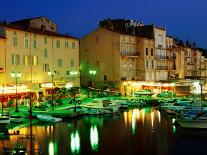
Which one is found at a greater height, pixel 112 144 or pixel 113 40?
pixel 113 40

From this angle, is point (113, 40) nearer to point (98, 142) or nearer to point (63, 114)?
point (63, 114)

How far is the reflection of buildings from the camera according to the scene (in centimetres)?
7338

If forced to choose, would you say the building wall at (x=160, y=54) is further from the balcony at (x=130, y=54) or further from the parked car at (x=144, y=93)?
the parked car at (x=144, y=93)

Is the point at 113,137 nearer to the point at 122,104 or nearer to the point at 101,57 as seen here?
the point at 122,104

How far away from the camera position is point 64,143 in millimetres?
34188

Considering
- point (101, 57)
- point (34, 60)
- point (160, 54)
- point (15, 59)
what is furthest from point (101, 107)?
point (160, 54)

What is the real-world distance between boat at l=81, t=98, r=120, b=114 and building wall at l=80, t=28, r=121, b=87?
18272 mm

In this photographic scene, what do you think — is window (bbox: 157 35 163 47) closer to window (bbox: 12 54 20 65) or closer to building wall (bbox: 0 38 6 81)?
window (bbox: 12 54 20 65)

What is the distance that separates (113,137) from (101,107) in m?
17.1

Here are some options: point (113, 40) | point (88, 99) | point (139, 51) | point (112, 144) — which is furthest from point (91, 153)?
point (139, 51)

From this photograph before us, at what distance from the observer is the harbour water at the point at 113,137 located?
31.9 m

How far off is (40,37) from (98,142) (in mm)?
28278

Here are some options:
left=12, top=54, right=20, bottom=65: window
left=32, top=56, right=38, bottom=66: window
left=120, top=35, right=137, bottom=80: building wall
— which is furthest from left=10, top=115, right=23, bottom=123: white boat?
left=120, top=35, right=137, bottom=80: building wall

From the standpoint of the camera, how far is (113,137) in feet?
122
